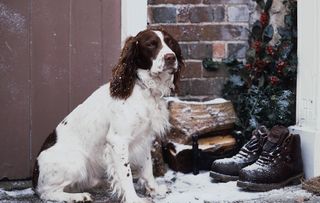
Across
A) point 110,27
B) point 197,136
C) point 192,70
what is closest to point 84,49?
point 110,27

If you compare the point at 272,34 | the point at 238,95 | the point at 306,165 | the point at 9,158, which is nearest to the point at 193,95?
the point at 238,95

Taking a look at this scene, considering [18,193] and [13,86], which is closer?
[18,193]

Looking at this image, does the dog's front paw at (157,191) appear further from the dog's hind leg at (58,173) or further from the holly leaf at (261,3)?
the holly leaf at (261,3)

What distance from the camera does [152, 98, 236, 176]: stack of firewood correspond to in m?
4.05

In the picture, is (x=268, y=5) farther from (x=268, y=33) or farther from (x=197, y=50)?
(x=197, y=50)

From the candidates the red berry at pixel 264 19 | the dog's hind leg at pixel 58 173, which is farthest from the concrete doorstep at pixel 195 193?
the red berry at pixel 264 19

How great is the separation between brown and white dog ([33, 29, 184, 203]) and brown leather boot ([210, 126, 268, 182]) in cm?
44

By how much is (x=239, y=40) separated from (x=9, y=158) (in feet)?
6.41

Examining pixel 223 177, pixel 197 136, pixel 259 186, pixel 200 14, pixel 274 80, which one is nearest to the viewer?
pixel 259 186

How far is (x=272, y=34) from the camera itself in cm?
429

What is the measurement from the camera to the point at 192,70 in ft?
14.3

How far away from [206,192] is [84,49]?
1474 mm

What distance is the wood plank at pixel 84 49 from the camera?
426cm

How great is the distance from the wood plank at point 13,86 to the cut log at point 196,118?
1092 millimetres
